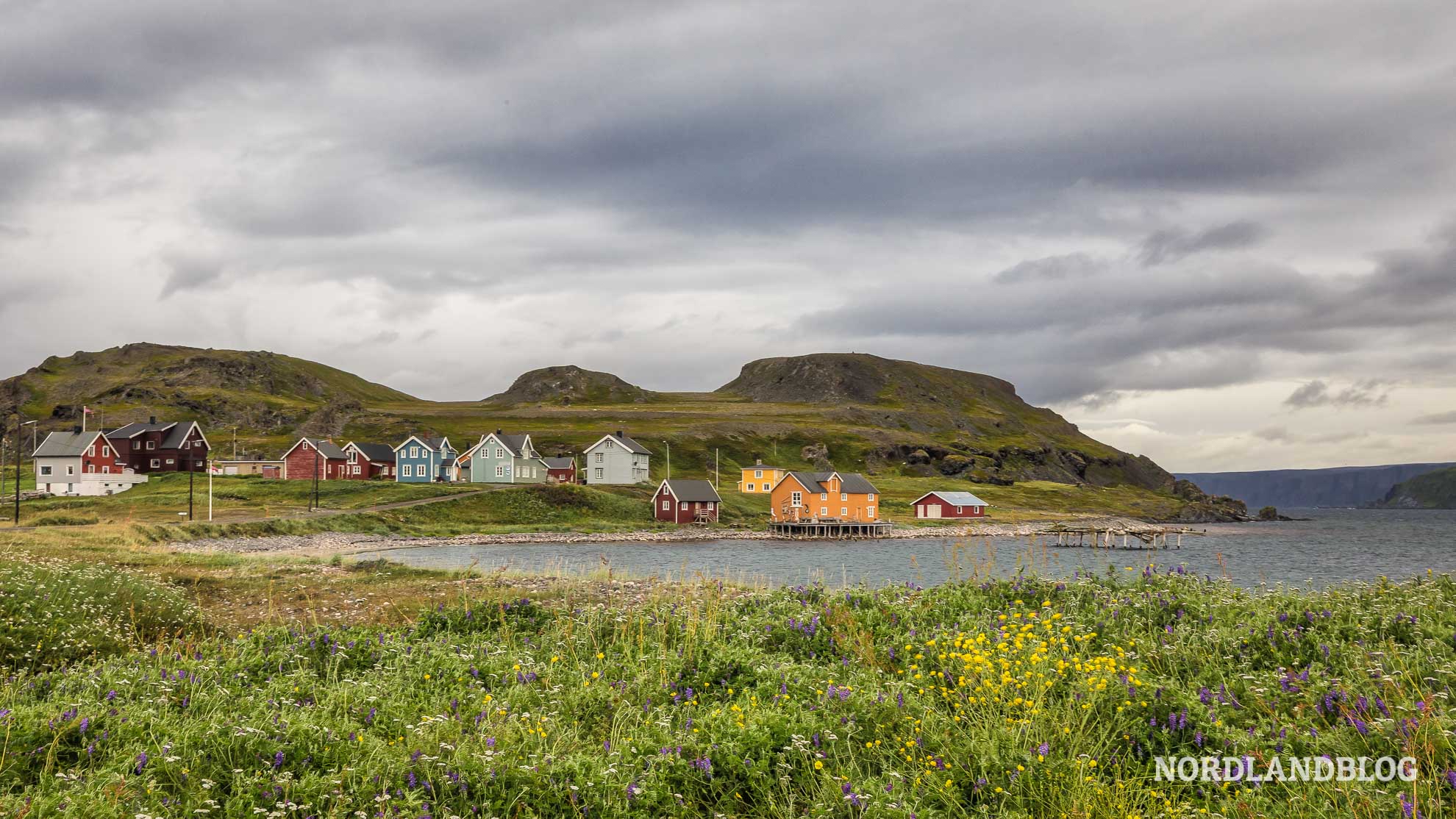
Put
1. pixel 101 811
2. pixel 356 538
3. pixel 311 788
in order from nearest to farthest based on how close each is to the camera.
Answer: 1. pixel 101 811
2. pixel 311 788
3. pixel 356 538

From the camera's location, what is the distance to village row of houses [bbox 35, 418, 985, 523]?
9306 cm

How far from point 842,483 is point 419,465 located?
194 feet

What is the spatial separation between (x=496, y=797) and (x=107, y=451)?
4548 inches

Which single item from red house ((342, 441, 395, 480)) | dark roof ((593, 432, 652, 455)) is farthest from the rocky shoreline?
red house ((342, 441, 395, 480))

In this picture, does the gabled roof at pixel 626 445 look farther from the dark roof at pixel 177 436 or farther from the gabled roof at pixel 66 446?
the gabled roof at pixel 66 446

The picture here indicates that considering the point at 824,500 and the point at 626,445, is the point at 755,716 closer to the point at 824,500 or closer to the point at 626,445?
the point at 824,500

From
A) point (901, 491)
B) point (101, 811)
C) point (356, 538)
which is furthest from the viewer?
point (901, 491)

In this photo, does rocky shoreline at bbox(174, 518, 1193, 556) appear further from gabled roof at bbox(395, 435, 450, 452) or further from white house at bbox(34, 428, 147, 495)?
white house at bbox(34, 428, 147, 495)

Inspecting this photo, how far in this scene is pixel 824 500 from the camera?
3905 inches

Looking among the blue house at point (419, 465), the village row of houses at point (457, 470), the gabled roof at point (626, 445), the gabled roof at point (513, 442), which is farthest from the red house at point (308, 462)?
the gabled roof at point (626, 445)

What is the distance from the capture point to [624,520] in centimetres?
9106

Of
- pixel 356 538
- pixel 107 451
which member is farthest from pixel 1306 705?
pixel 107 451

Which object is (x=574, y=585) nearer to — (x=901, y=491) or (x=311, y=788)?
(x=311, y=788)

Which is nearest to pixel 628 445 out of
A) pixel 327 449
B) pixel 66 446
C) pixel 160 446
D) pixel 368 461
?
pixel 368 461
